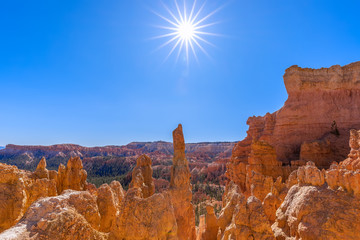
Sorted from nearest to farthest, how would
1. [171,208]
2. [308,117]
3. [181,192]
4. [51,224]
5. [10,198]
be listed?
[51,224]
[171,208]
[10,198]
[181,192]
[308,117]

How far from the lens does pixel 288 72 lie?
24344 millimetres

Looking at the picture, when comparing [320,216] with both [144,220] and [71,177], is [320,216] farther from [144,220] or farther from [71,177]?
[71,177]

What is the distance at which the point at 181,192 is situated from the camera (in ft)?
34.6

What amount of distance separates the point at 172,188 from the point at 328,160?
15729mm

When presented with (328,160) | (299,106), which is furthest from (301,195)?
(299,106)

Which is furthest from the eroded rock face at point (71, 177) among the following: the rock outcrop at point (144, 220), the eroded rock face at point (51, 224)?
the eroded rock face at point (51, 224)

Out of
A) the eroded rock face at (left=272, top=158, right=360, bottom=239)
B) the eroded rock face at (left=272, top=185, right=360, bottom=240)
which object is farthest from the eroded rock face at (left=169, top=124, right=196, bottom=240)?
the eroded rock face at (left=272, top=185, right=360, bottom=240)

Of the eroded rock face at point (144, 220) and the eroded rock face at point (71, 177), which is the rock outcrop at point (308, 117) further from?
the eroded rock face at point (144, 220)

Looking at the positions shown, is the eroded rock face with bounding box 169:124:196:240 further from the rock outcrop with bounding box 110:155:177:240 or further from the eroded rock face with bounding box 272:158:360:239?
the rock outcrop with bounding box 110:155:177:240

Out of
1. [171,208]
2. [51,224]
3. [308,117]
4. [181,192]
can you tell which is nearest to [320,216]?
[171,208]

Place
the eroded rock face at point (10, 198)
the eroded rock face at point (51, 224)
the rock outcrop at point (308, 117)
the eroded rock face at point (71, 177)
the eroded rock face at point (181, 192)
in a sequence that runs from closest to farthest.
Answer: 1. the eroded rock face at point (51, 224)
2. the eroded rock face at point (10, 198)
3. the eroded rock face at point (181, 192)
4. the eroded rock face at point (71, 177)
5. the rock outcrop at point (308, 117)

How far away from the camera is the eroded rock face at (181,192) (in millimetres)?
10195

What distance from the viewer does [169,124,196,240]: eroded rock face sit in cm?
1020

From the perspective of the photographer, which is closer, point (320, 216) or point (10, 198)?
point (320, 216)
